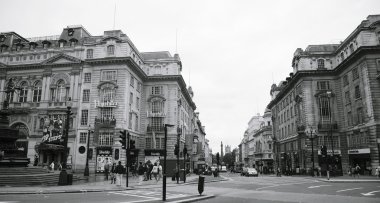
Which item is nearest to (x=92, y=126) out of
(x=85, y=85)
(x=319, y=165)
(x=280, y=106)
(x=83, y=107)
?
(x=83, y=107)

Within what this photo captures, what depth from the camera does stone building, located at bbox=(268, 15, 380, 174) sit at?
142ft

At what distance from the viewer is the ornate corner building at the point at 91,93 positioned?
46594mm

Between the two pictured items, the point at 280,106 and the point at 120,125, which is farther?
the point at 280,106

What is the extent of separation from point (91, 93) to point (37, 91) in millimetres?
11000

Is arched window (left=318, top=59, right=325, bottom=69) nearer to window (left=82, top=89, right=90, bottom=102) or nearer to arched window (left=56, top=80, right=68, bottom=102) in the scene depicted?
window (left=82, top=89, right=90, bottom=102)

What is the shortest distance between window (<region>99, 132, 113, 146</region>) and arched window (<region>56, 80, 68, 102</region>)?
9.92 metres

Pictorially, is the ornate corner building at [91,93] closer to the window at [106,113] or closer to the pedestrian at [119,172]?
the window at [106,113]

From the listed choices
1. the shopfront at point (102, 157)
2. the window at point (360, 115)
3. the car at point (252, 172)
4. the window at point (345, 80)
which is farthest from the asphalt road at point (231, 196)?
the window at point (345, 80)

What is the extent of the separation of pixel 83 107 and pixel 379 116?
143ft

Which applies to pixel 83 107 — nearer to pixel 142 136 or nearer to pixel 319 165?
pixel 142 136

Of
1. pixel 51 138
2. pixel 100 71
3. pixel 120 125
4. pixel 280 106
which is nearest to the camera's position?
pixel 51 138

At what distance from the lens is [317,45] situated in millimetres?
58656

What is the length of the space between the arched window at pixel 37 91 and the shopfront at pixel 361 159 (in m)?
51.4

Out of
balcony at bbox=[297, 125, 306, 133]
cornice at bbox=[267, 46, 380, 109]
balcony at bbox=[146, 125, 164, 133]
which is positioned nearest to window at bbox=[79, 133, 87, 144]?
balcony at bbox=[146, 125, 164, 133]
